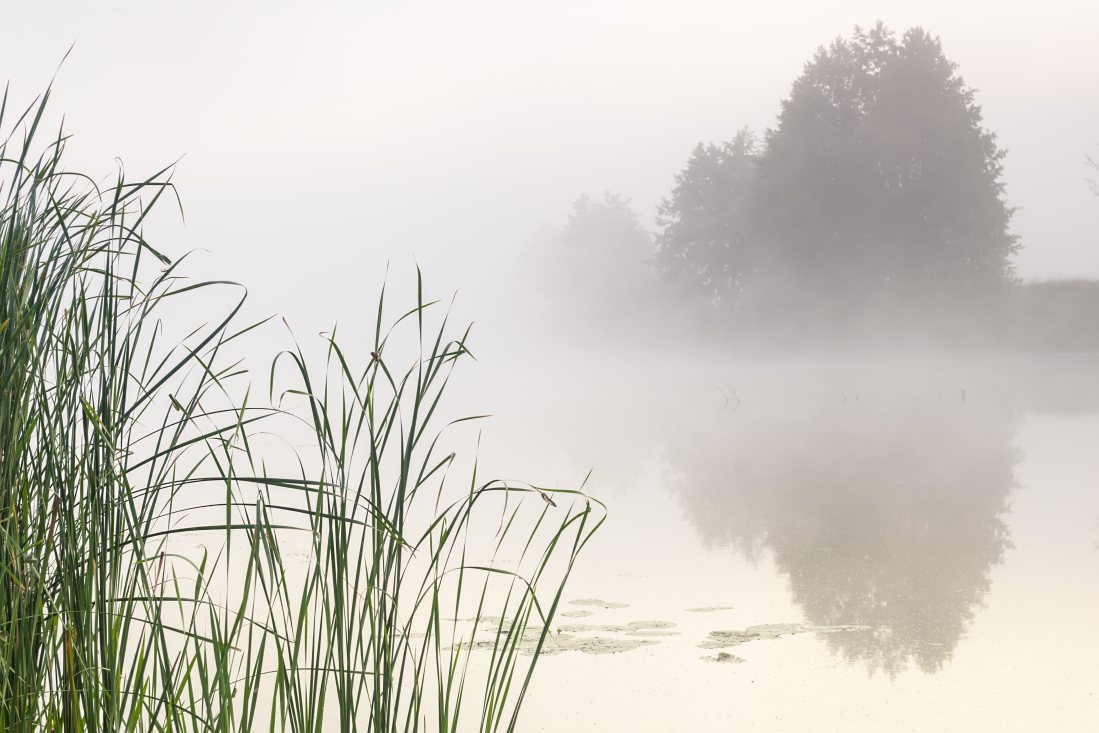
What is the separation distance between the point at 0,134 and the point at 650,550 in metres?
3.79

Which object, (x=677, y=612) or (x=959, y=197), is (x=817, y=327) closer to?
(x=959, y=197)

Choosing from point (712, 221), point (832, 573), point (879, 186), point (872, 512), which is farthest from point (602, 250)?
point (832, 573)

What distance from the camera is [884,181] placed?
22.0 m

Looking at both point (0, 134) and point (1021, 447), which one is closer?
point (0, 134)

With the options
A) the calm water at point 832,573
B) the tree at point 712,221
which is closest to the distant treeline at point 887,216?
the tree at point 712,221

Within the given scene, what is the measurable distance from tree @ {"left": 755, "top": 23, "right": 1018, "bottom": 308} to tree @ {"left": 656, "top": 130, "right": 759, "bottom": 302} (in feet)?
7.75

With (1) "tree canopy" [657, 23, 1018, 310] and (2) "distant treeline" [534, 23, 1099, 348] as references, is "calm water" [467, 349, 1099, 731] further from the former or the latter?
(1) "tree canopy" [657, 23, 1018, 310]

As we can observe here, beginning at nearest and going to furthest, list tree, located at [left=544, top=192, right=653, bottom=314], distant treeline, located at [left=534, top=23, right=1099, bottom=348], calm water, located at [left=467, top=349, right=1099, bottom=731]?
calm water, located at [left=467, top=349, right=1099, bottom=731] → distant treeline, located at [left=534, top=23, right=1099, bottom=348] → tree, located at [left=544, top=192, right=653, bottom=314]

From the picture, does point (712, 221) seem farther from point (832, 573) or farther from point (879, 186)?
point (832, 573)

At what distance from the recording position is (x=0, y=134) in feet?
4.52

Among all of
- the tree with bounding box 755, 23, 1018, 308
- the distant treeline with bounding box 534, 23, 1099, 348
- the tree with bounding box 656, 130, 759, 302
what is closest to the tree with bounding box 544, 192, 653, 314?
the tree with bounding box 656, 130, 759, 302

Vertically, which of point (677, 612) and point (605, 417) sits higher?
point (605, 417)

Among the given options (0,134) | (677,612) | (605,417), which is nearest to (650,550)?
(677,612)

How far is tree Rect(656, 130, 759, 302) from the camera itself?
26016 millimetres
